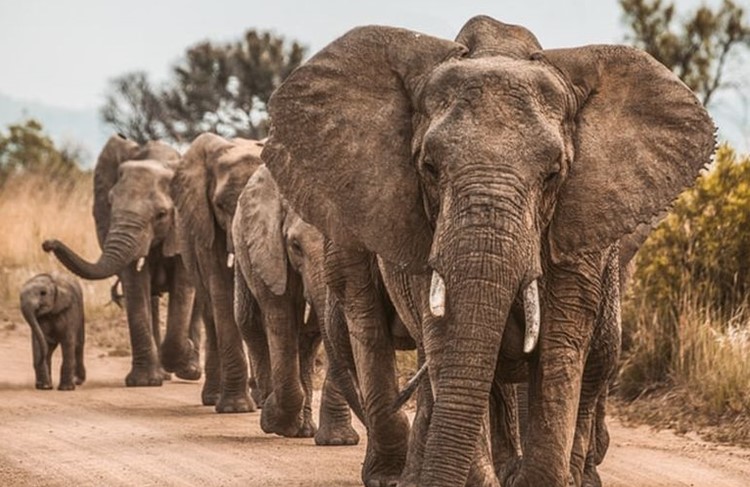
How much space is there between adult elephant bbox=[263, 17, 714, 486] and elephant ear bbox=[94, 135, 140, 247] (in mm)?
11313

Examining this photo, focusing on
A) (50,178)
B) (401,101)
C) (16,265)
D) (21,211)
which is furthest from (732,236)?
(50,178)

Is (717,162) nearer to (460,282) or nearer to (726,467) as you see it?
(726,467)

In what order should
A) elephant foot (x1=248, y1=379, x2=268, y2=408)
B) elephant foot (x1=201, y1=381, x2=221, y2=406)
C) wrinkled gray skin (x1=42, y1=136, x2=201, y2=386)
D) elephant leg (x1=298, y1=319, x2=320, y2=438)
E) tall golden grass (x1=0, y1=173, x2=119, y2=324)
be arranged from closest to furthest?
elephant leg (x1=298, y1=319, x2=320, y2=438)
elephant foot (x1=248, y1=379, x2=268, y2=408)
elephant foot (x1=201, y1=381, x2=221, y2=406)
wrinkled gray skin (x1=42, y1=136, x2=201, y2=386)
tall golden grass (x1=0, y1=173, x2=119, y2=324)

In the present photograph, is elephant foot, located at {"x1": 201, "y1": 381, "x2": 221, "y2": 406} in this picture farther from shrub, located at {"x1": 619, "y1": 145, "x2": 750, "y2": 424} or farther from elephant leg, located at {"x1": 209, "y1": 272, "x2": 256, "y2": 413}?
shrub, located at {"x1": 619, "y1": 145, "x2": 750, "y2": 424}

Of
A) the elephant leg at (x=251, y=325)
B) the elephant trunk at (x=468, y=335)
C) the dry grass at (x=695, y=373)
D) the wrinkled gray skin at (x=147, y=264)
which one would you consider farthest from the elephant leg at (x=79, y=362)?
the elephant trunk at (x=468, y=335)

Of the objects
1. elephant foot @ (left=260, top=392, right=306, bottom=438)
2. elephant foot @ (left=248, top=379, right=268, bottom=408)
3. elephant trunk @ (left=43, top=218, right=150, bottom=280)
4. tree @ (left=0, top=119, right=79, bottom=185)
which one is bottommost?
elephant foot @ (left=260, top=392, right=306, bottom=438)

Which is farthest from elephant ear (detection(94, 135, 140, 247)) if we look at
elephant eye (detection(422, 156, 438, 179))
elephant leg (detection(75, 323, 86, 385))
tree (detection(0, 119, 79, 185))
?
tree (detection(0, 119, 79, 185))

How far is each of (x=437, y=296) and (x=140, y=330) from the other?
34.4 ft

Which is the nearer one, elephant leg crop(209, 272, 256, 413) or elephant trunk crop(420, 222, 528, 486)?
elephant trunk crop(420, 222, 528, 486)

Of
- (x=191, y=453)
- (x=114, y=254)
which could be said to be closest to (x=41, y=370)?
(x=114, y=254)

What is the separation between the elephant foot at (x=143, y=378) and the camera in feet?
56.8

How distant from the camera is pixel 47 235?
86.4 ft

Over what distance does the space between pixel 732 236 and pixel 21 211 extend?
1485 cm

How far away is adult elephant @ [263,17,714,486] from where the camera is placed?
7543 millimetres
